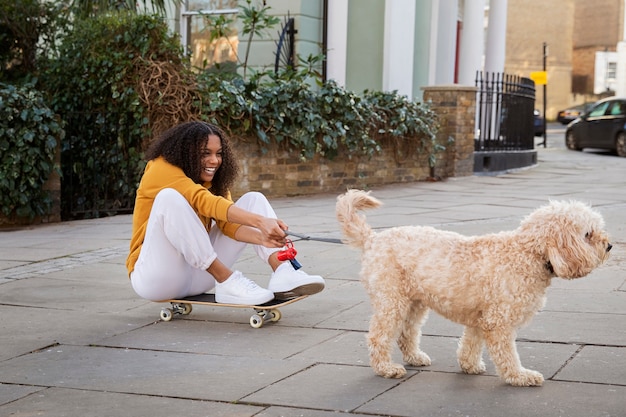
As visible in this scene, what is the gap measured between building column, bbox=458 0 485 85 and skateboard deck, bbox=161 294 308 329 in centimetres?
1414

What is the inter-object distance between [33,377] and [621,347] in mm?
3114

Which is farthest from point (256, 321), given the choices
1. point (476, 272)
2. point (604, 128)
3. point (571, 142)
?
point (571, 142)

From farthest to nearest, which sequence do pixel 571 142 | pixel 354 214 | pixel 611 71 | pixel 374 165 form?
pixel 611 71 < pixel 571 142 < pixel 374 165 < pixel 354 214

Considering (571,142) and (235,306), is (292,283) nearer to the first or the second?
(235,306)

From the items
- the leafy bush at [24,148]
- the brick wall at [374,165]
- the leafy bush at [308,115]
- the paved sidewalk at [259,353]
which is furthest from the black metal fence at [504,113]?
the paved sidewalk at [259,353]

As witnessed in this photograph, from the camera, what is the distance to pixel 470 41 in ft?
64.9

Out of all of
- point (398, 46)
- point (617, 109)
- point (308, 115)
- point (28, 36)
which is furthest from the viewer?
point (617, 109)

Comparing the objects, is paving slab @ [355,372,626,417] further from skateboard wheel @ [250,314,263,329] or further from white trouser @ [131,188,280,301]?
white trouser @ [131,188,280,301]

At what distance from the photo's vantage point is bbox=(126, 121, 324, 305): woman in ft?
19.3

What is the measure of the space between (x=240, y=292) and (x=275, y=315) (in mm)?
292

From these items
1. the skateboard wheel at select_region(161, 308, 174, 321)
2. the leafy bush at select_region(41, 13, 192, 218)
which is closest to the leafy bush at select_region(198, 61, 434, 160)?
the leafy bush at select_region(41, 13, 192, 218)

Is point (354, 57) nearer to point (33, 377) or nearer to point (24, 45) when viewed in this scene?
point (24, 45)

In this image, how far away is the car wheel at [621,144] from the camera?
77.3ft

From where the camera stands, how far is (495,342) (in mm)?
4590
